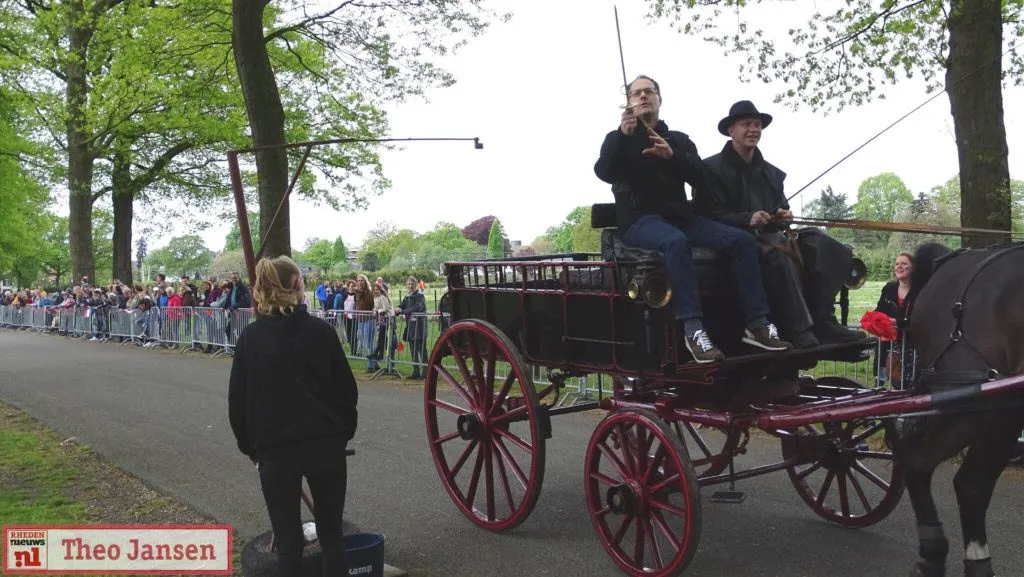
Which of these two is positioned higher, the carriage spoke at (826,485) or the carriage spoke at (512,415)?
the carriage spoke at (512,415)

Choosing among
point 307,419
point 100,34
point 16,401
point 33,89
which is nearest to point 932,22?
point 307,419

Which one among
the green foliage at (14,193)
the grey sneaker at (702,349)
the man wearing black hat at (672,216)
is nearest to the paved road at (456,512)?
the grey sneaker at (702,349)

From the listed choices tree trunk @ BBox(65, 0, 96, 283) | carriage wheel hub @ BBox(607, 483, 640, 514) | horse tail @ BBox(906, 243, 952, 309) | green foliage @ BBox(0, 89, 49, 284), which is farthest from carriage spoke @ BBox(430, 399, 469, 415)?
green foliage @ BBox(0, 89, 49, 284)

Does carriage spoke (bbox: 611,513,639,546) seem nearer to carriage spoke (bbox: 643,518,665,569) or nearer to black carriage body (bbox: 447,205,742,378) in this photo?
carriage spoke (bbox: 643,518,665,569)

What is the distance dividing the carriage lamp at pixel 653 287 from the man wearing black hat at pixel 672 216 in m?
0.05

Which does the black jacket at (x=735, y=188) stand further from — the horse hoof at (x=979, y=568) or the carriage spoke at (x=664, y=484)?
the horse hoof at (x=979, y=568)

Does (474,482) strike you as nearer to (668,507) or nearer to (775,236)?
(668,507)

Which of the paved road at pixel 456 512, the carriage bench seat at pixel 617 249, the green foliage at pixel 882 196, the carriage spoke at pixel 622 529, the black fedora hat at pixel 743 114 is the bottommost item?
the paved road at pixel 456 512

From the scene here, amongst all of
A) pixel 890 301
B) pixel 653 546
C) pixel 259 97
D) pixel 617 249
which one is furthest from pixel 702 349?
pixel 259 97

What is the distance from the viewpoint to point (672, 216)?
5.12 metres

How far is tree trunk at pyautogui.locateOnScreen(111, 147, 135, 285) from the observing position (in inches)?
1142

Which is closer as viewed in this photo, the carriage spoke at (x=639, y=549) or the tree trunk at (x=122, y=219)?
the carriage spoke at (x=639, y=549)

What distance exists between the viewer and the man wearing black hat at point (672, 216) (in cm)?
458

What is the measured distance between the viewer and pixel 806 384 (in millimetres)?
5633
